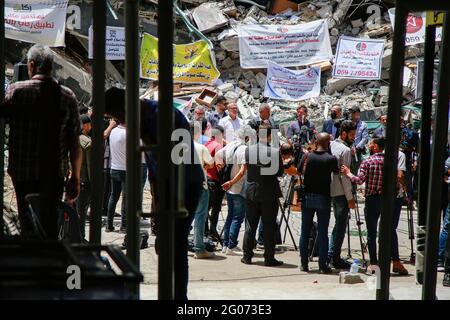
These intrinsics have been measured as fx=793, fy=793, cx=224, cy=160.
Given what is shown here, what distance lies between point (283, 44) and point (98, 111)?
1629 cm

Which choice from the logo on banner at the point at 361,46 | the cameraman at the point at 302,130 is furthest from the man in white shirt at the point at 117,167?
the logo on banner at the point at 361,46

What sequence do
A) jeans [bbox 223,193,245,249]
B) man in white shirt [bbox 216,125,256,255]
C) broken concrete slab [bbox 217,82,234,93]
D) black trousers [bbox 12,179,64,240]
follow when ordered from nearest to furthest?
black trousers [bbox 12,179,64,240], man in white shirt [bbox 216,125,256,255], jeans [bbox 223,193,245,249], broken concrete slab [bbox 217,82,234,93]

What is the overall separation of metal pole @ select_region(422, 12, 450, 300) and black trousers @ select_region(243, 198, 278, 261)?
607cm

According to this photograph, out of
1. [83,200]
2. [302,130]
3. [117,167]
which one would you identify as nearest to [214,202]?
[117,167]

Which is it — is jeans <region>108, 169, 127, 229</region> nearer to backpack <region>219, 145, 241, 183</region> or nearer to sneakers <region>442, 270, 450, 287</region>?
backpack <region>219, 145, 241, 183</region>

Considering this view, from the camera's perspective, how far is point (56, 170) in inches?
123

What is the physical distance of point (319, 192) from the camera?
30.4ft

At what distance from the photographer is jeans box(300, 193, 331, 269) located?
928 centimetres

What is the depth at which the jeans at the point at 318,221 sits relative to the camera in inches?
365

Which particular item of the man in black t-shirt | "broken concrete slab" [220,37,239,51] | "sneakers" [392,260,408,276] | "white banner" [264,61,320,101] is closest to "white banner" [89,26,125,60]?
"white banner" [264,61,320,101]

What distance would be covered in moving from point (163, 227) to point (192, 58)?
593 inches

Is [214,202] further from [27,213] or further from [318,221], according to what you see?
[27,213]

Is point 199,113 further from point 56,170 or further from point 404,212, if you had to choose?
point 56,170
